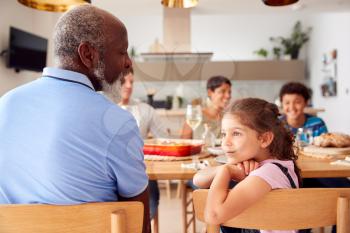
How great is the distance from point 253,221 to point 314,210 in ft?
0.44

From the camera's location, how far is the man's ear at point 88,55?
926 millimetres

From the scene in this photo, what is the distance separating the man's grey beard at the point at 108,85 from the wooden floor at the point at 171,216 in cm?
173

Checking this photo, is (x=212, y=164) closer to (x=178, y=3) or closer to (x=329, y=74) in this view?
(x=178, y=3)

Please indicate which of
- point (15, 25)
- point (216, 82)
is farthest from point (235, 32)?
point (216, 82)

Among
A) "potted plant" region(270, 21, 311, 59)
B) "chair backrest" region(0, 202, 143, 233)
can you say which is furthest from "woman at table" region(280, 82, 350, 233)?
"potted plant" region(270, 21, 311, 59)

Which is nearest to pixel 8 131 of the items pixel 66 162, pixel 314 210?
pixel 66 162

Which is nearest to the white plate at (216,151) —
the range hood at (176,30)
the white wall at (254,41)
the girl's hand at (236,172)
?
the girl's hand at (236,172)

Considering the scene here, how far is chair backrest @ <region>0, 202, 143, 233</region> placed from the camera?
0.71m

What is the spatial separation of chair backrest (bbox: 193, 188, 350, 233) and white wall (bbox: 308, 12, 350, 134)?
5.00 metres

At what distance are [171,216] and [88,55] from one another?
222cm

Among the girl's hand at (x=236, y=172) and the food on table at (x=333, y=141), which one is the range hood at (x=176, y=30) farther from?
the girl's hand at (x=236, y=172)

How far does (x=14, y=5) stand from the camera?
3.98 m

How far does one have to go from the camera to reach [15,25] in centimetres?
407

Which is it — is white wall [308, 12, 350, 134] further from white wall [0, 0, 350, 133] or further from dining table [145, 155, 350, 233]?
dining table [145, 155, 350, 233]
